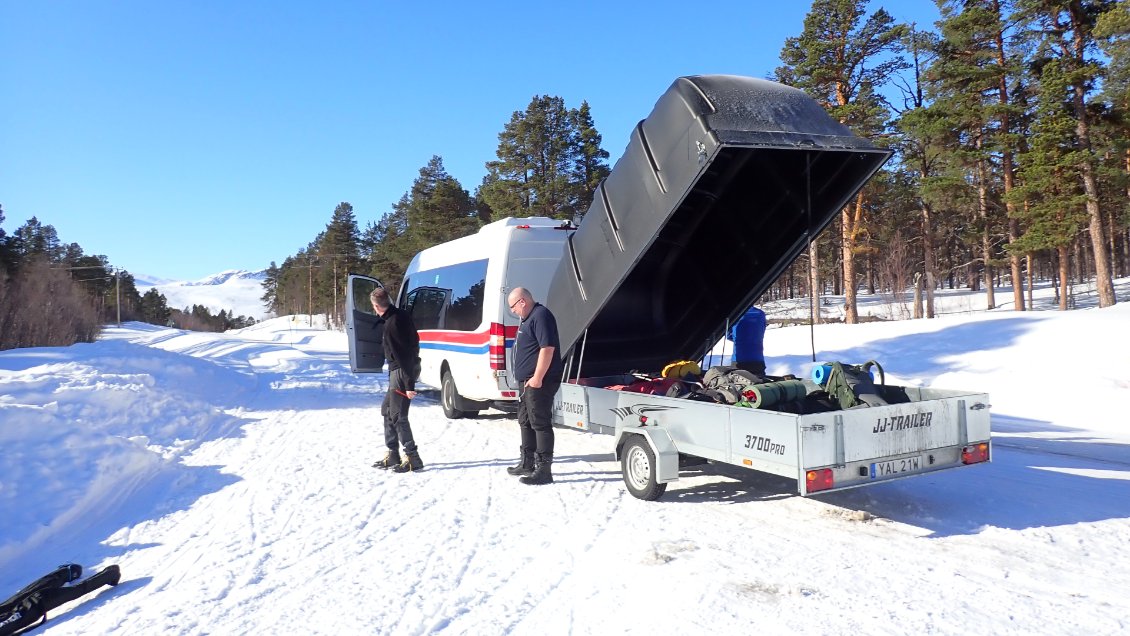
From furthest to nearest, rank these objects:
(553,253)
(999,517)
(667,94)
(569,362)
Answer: (553,253) < (569,362) < (667,94) < (999,517)

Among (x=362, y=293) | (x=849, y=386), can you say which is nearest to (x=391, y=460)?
(x=849, y=386)

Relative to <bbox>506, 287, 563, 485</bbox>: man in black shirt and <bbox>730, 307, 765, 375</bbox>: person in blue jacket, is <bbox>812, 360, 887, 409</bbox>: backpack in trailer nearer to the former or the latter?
<bbox>730, 307, 765, 375</bbox>: person in blue jacket

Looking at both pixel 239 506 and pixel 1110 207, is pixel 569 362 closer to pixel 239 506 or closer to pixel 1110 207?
pixel 239 506

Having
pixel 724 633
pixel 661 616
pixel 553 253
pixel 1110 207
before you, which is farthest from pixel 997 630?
pixel 1110 207

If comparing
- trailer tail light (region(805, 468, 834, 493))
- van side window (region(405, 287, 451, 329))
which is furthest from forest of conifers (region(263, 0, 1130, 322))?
trailer tail light (region(805, 468, 834, 493))

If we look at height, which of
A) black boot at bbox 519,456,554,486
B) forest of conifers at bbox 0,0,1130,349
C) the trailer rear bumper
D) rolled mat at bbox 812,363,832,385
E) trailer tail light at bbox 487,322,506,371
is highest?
forest of conifers at bbox 0,0,1130,349

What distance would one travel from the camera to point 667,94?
601cm

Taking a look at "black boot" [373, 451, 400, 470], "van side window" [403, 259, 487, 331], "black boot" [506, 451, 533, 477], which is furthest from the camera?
"van side window" [403, 259, 487, 331]

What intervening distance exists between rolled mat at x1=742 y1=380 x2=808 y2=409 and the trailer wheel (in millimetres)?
998

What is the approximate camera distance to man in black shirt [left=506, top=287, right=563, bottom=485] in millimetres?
6586

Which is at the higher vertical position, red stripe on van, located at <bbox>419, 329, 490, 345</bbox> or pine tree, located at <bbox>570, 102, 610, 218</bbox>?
pine tree, located at <bbox>570, 102, 610, 218</bbox>

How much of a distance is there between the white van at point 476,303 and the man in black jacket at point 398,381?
192cm

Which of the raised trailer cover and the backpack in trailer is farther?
the raised trailer cover

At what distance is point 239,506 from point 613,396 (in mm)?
3501
